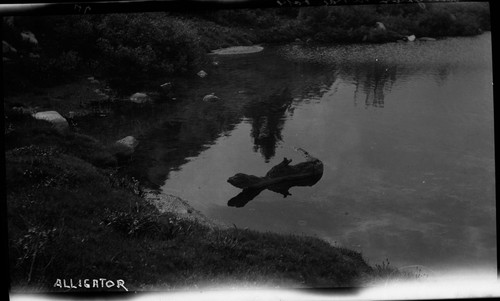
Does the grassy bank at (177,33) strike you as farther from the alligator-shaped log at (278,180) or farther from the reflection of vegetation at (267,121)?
the alligator-shaped log at (278,180)

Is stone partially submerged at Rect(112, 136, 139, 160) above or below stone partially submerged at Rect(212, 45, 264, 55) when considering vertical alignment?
below

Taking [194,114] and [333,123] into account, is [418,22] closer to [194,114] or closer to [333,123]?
[333,123]

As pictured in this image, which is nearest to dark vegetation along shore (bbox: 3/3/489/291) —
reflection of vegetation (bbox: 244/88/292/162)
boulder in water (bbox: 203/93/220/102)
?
boulder in water (bbox: 203/93/220/102)

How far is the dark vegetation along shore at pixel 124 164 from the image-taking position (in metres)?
8.96

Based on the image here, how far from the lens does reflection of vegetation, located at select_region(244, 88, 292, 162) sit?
971cm

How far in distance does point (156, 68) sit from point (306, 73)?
10.9ft

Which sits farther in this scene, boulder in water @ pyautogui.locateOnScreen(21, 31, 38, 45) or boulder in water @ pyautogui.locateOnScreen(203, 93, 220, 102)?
boulder in water @ pyautogui.locateOnScreen(203, 93, 220, 102)

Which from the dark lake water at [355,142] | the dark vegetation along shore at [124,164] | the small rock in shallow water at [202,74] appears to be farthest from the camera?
the small rock in shallow water at [202,74]

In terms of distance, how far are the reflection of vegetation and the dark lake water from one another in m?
0.02

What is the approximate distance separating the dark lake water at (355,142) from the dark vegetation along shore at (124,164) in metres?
0.35

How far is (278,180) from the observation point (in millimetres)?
9609

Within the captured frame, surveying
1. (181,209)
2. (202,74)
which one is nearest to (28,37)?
(202,74)

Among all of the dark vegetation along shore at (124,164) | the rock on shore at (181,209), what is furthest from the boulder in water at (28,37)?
the rock on shore at (181,209)

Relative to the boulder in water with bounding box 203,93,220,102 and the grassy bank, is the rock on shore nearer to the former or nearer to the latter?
the boulder in water with bounding box 203,93,220,102
